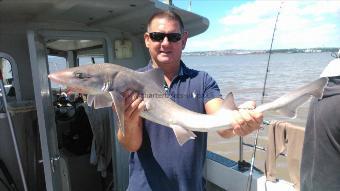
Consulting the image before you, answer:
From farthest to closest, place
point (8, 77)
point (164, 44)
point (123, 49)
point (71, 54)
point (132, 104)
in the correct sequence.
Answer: point (71, 54) < point (123, 49) < point (8, 77) < point (164, 44) < point (132, 104)

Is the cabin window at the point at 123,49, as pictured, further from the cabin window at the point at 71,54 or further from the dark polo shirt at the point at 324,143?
the dark polo shirt at the point at 324,143

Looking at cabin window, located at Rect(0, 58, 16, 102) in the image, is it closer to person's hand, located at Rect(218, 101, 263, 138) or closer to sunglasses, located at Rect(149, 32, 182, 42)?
sunglasses, located at Rect(149, 32, 182, 42)

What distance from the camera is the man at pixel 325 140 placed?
3.25 metres

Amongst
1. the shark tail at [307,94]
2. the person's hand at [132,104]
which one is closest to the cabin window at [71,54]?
the person's hand at [132,104]

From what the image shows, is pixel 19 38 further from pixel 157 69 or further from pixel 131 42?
pixel 157 69

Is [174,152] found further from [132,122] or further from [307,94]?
[307,94]

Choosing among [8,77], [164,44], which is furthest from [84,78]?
[8,77]

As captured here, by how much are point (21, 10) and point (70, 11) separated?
0.59 m

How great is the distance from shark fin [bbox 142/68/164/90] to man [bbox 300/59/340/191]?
1.80 metres

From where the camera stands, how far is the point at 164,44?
8.40ft

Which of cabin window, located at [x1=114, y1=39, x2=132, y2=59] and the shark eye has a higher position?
cabin window, located at [x1=114, y1=39, x2=132, y2=59]

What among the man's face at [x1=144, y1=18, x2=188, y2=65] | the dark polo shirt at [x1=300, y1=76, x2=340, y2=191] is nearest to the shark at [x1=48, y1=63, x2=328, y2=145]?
the man's face at [x1=144, y1=18, x2=188, y2=65]

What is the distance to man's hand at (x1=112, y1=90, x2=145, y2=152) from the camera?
238 centimetres

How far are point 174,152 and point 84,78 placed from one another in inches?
37.0
